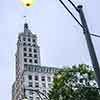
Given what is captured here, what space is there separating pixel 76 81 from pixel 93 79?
5.31 ft

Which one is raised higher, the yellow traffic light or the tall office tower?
the tall office tower

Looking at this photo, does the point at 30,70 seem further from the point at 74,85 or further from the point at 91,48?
the point at 91,48

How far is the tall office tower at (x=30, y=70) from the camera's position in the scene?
118875 millimetres

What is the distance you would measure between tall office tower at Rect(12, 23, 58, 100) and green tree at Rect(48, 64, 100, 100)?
76.9m

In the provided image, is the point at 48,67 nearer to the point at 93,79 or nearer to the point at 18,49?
the point at 18,49

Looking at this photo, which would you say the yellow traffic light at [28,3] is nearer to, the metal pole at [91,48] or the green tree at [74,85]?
the metal pole at [91,48]

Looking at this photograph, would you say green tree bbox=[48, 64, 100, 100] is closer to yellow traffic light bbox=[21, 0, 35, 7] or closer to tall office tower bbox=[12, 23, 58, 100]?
yellow traffic light bbox=[21, 0, 35, 7]

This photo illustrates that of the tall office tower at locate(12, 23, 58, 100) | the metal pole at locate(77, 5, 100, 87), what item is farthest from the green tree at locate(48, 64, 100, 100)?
the tall office tower at locate(12, 23, 58, 100)

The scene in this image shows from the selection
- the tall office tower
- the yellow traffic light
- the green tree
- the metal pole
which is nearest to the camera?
the metal pole

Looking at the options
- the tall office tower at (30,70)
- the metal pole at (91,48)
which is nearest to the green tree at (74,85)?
the metal pole at (91,48)

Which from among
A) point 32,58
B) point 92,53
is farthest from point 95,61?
point 32,58

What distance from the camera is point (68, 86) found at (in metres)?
27.7

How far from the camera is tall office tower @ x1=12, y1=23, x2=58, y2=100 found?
11888 centimetres

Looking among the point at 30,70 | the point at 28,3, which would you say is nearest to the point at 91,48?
the point at 28,3
